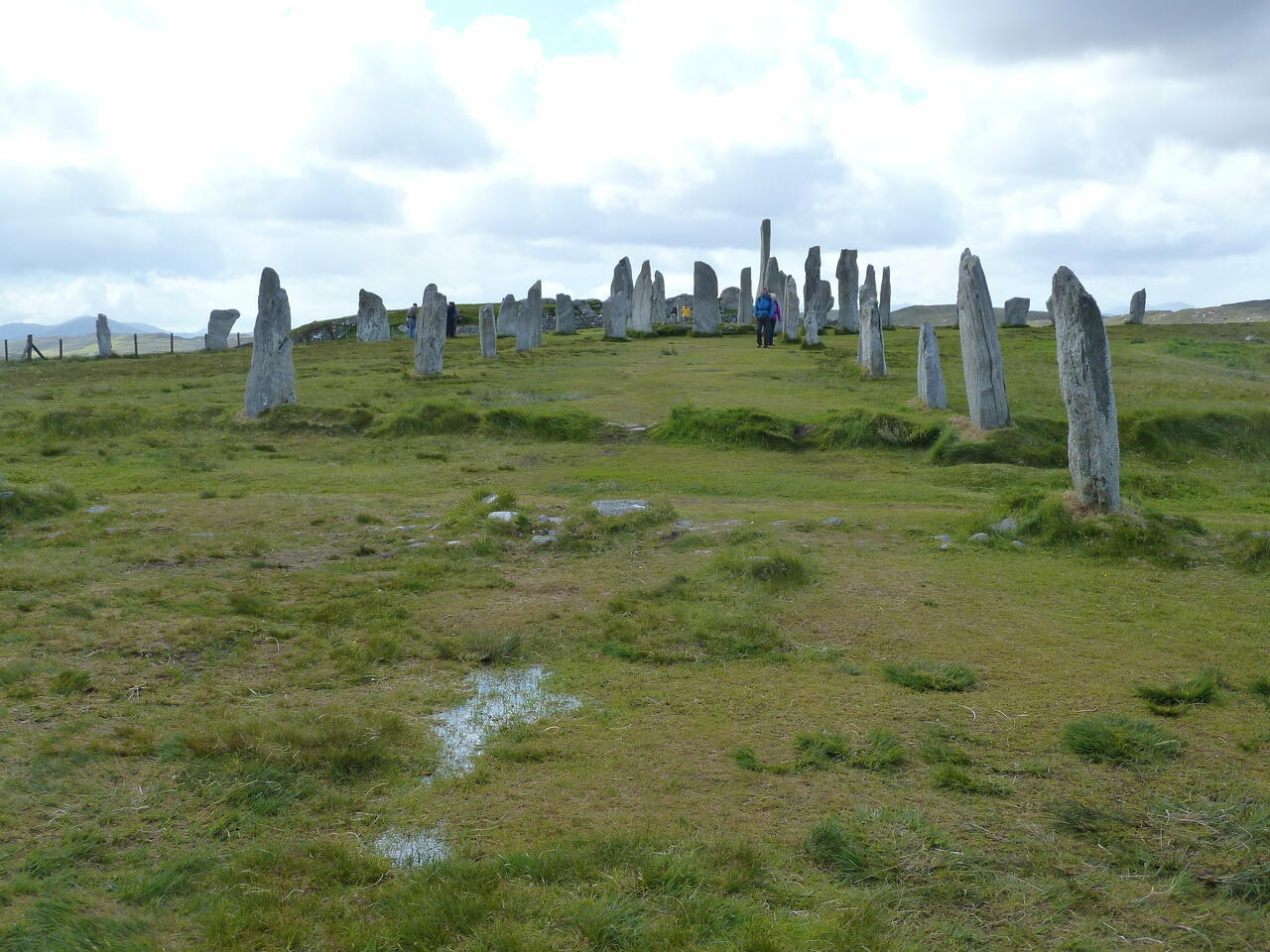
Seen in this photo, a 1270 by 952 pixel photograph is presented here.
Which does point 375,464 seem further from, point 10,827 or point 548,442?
point 10,827

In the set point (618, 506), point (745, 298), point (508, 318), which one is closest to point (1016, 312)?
point (745, 298)

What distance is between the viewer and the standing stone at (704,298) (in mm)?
40844

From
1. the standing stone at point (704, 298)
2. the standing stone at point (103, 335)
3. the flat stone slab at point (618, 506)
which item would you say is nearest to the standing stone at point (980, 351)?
the flat stone slab at point (618, 506)

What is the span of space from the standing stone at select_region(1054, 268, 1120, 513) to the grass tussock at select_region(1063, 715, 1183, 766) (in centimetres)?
569

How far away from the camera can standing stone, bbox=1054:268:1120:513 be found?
1162 cm

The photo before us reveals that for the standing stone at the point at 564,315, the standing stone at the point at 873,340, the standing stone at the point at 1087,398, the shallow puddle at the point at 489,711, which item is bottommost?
the shallow puddle at the point at 489,711

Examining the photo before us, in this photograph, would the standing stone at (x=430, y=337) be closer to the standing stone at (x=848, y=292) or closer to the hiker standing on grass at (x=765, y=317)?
Result: the hiker standing on grass at (x=765, y=317)

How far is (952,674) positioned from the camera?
7434 millimetres

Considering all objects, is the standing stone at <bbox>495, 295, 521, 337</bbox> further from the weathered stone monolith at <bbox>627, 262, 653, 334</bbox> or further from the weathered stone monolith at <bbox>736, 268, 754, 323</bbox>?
the weathered stone monolith at <bbox>736, 268, 754, 323</bbox>

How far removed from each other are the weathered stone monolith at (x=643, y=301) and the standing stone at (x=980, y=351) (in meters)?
23.9

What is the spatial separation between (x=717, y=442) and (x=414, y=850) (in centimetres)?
1400

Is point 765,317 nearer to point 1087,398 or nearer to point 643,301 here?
point 643,301

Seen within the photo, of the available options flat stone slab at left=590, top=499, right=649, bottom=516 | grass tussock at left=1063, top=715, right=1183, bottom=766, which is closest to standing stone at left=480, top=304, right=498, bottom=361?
flat stone slab at left=590, top=499, right=649, bottom=516

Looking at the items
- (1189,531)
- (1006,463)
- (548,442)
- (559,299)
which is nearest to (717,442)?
(548,442)
